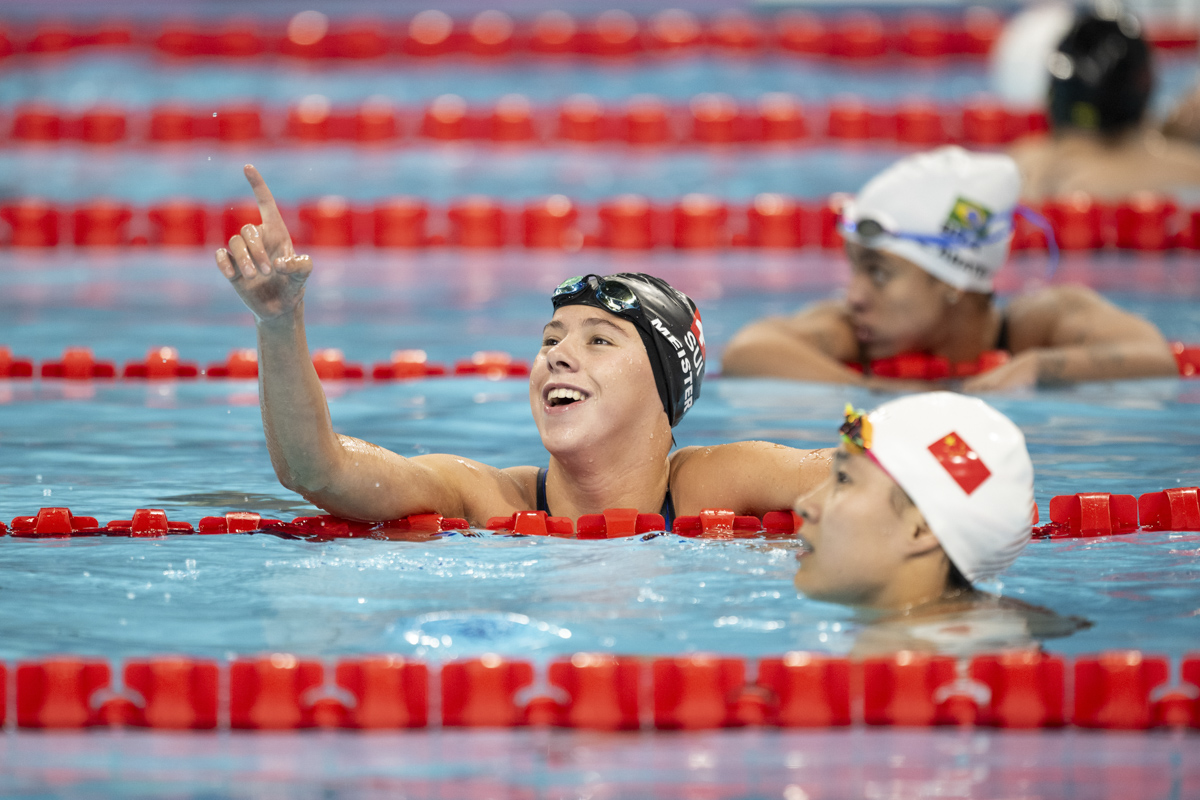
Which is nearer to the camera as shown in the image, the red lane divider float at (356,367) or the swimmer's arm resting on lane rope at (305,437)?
the swimmer's arm resting on lane rope at (305,437)

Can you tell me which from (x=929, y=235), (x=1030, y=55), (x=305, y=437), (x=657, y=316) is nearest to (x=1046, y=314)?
(x=929, y=235)

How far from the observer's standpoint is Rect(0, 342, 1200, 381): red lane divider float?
519cm

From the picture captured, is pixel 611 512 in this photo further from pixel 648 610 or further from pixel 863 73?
pixel 863 73

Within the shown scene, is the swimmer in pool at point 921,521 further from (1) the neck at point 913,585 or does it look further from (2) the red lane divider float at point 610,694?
(2) the red lane divider float at point 610,694

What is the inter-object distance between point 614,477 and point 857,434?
66 centimetres

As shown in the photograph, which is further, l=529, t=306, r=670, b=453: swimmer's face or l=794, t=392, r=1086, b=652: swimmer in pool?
l=529, t=306, r=670, b=453: swimmer's face

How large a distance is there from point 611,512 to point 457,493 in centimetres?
36

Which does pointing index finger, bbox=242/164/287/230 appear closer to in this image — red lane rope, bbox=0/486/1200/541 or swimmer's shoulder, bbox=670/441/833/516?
red lane rope, bbox=0/486/1200/541

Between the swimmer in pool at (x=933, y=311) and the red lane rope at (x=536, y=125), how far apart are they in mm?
3678

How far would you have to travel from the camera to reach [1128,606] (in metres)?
3.01

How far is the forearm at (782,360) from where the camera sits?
195 inches

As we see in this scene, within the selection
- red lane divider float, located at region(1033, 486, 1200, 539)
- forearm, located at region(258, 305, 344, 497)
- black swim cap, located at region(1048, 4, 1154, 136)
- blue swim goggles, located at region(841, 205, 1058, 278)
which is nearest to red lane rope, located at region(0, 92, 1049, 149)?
black swim cap, located at region(1048, 4, 1154, 136)

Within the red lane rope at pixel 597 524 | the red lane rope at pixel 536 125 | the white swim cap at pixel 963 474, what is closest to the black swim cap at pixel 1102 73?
the red lane rope at pixel 536 125

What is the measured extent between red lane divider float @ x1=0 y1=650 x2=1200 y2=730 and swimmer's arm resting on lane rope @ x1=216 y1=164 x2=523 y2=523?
0.49 meters
